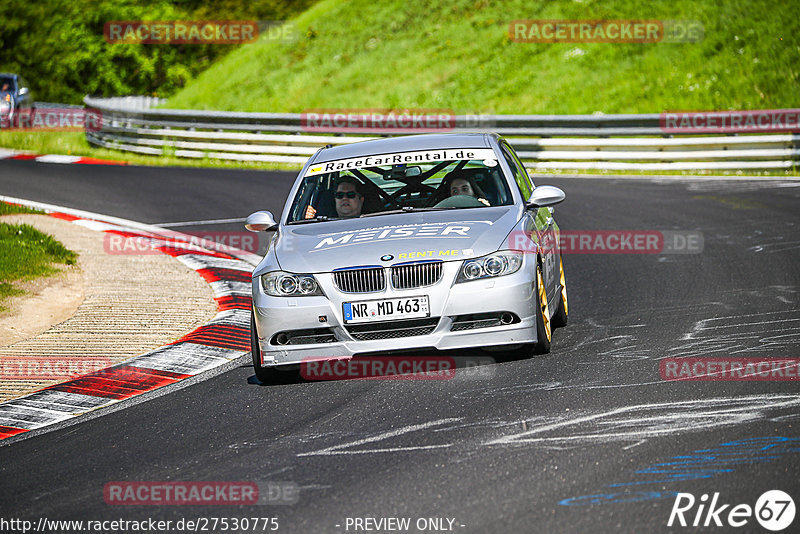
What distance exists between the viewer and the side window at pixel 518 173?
8667 millimetres

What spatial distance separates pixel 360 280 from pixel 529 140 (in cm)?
1671

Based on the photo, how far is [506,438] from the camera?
5.64 m

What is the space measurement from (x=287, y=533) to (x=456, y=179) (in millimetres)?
4302

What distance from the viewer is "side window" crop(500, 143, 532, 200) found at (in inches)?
341

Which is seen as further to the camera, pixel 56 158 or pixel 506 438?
pixel 56 158

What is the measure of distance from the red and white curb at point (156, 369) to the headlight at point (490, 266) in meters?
2.35

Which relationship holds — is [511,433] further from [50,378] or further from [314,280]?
[50,378]

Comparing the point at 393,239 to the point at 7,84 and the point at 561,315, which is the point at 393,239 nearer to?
the point at 561,315

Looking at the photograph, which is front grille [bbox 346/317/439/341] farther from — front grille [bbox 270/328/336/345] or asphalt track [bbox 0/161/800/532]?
asphalt track [bbox 0/161/800/532]

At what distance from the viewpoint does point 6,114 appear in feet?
111

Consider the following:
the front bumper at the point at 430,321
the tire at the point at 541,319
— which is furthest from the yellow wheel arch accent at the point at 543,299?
the front bumper at the point at 430,321

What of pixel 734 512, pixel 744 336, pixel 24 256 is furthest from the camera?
pixel 24 256

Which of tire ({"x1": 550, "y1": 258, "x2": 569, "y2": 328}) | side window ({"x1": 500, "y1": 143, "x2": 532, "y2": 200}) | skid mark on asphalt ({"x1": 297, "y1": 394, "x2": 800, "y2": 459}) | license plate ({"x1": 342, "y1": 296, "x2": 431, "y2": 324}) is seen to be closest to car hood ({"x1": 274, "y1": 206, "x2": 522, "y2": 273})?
license plate ({"x1": 342, "y1": 296, "x2": 431, "y2": 324})

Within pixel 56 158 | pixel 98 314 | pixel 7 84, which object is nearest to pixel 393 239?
pixel 98 314
